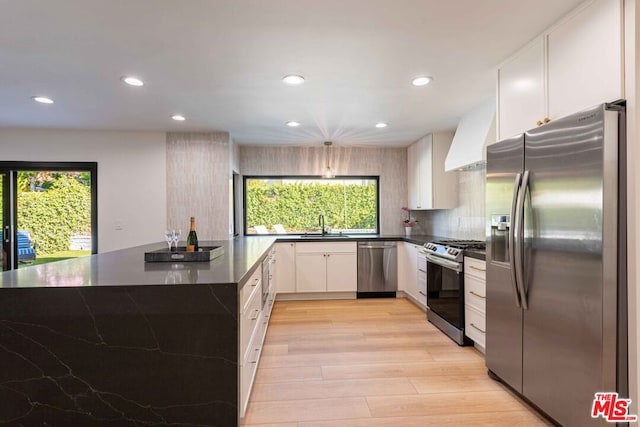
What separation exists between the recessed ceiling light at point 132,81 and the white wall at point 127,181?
172 centimetres

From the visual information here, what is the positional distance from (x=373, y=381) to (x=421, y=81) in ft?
7.78

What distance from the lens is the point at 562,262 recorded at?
68.5 inches

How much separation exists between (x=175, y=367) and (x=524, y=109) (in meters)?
2.53

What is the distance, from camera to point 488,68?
251 cm

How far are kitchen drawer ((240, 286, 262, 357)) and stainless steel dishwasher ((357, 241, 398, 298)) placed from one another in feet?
8.40

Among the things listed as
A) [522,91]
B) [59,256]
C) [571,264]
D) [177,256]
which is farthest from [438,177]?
[59,256]

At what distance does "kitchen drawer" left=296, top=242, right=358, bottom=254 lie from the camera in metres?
4.68

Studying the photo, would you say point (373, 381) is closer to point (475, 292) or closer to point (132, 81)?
point (475, 292)

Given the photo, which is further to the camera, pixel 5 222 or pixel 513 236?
pixel 5 222

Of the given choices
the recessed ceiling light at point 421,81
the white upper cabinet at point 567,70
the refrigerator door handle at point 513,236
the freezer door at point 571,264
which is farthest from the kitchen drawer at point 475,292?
the recessed ceiling light at point 421,81

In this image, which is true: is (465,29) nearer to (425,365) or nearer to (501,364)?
(501,364)

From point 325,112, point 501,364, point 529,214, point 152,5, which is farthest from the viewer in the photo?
point 325,112

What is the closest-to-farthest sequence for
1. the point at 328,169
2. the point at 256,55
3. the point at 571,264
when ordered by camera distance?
the point at 571,264 < the point at 256,55 < the point at 328,169

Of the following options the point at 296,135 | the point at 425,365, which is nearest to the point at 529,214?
the point at 425,365
